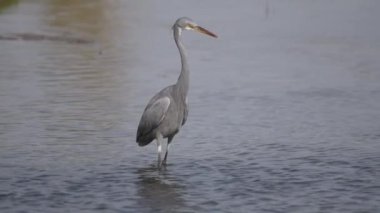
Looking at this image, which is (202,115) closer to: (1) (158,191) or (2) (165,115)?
(2) (165,115)

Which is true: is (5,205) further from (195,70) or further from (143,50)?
(143,50)

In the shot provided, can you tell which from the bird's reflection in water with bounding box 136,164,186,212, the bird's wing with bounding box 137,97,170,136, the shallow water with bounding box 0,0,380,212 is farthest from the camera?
the bird's wing with bounding box 137,97,170,136

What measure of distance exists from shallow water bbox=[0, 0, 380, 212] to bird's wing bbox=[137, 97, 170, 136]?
457 mm

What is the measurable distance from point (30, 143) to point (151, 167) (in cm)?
200

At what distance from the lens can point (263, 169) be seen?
10188 mm

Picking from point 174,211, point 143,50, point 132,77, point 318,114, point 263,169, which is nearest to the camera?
point 174,211

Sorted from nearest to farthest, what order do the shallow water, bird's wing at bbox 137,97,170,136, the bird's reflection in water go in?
the bird's reflection in water → the shallow water → bird's wing at bbox 137,97,170,136

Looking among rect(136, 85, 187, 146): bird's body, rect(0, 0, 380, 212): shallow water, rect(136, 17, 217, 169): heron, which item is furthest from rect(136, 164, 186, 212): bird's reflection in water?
rect(136, 85, 187, 146): bird's body

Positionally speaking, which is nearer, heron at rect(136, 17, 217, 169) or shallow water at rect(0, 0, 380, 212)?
shallow water at rect(0, 0, 380, 212)

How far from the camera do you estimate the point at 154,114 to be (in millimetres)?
10383

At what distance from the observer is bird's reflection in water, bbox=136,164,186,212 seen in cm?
884

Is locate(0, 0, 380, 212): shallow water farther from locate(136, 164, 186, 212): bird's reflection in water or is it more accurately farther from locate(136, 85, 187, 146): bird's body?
locate(136, 85, 187, 146): bird's body

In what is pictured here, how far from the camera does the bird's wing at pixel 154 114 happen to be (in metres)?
10.4

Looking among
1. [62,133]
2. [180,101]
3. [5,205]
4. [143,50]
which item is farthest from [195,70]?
[5,205]
